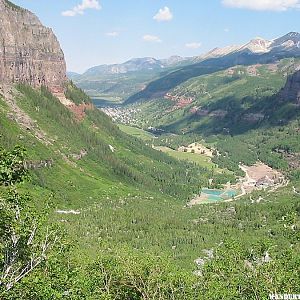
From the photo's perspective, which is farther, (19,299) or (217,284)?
(217,284)

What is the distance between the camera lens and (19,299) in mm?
40656

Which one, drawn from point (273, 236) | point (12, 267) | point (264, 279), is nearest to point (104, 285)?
point (264, 279)

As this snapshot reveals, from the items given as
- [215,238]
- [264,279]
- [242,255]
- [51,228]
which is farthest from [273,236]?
[51,228]

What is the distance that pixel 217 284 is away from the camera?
66438mm

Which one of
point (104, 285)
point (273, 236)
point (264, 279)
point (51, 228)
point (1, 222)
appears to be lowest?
point (273, 236)

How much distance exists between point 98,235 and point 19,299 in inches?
6091

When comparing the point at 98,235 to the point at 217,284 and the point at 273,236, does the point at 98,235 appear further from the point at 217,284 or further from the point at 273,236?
the point at 217,284

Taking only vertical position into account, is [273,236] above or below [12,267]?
below

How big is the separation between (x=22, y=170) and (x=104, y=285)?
132 feet

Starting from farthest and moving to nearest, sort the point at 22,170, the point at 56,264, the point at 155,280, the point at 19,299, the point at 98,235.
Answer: the point at 98,235 → the point at 155,280 → the point at 56,264 → the point at 22,170 → the point at 19,299

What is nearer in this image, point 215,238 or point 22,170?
point 22,170

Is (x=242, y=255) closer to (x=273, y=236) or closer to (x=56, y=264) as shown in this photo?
(x=56, y=264)

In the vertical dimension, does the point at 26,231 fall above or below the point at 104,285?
above

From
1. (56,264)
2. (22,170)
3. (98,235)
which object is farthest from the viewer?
(98,235)
